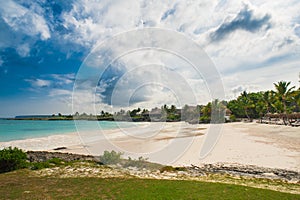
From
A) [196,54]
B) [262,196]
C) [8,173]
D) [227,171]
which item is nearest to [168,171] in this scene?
[227,171]

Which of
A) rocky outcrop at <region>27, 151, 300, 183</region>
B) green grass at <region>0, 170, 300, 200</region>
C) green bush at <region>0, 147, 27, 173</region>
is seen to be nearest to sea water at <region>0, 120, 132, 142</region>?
green bush at <region>0, 147, 27, 173</region>

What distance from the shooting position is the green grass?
654 centimetres

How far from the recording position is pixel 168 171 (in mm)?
11062

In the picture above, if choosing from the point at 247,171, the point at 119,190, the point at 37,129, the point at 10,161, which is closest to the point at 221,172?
the point at 247,171

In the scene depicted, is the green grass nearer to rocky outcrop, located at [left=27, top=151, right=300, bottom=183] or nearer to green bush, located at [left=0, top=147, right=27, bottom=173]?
rocky outcrop, located at [left=27, top=151, right=300, bottom=183]

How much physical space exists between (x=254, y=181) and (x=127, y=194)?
6.17m

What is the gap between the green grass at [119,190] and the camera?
6.54 m

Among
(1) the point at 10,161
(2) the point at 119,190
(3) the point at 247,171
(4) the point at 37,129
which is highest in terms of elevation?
(1) the point at 10,161

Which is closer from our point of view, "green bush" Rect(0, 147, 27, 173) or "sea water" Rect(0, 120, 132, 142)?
"green bush" Rect(0, 147, 27, 173)

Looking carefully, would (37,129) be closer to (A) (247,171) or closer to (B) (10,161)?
(B) (10,161)

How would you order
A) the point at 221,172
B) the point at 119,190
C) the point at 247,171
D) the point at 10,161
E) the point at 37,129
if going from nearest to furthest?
the point at 119,190, the point at 10,161, the point at 221,172, the point at 247,171, the point at 37,129

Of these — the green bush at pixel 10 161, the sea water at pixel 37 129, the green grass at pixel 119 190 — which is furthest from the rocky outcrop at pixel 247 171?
the sea water at pixel 37 129

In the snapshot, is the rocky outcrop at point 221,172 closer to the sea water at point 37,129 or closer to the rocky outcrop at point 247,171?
the rocky outcrop at point 247,171

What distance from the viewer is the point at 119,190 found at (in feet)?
23.5
